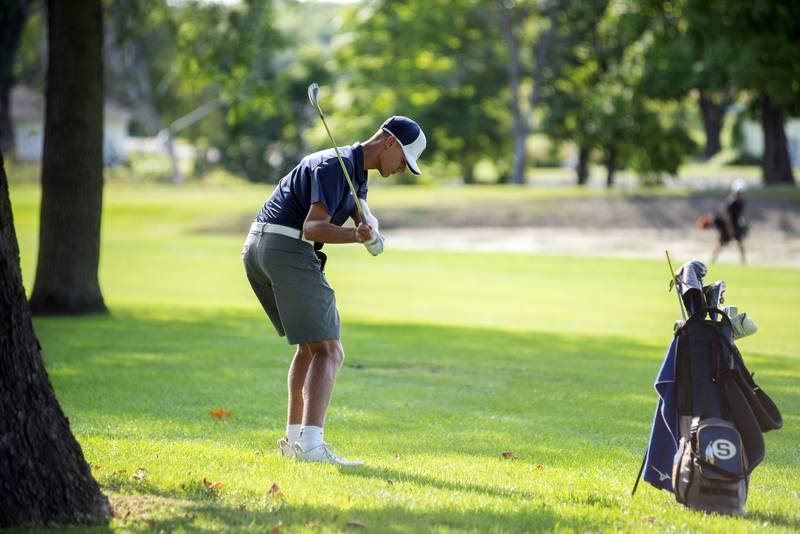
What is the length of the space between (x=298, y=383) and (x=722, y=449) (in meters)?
2.57

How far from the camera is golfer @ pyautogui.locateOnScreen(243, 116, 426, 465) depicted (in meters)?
6.50

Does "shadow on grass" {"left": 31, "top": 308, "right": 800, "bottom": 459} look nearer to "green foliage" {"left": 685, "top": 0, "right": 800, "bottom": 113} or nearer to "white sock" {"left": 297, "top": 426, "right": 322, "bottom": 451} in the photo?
"white sock" {"left": 297, "top": 426, "right": 322, "bottom": 451}

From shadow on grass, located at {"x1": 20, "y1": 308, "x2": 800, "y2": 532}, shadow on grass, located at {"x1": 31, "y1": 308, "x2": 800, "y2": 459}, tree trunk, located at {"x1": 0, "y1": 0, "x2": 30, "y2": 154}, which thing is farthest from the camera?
tree trunk, located at {"x1": 0, "y1": 0, "x2": 30, "y2": 154}

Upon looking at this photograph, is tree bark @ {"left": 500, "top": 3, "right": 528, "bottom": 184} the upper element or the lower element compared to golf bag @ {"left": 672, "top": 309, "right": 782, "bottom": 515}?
upper

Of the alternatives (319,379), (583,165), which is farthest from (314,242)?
(583,165)

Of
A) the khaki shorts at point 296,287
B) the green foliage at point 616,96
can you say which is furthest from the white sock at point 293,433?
the green foliage at point 616,96

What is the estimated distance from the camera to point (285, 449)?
698cm

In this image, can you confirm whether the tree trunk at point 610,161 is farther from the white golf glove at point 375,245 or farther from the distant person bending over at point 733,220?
the white golf glove at point 375,245

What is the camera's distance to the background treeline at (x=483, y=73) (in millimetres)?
22188

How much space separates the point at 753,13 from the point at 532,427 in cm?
3426

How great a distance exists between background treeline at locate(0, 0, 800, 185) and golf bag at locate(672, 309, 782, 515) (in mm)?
16272

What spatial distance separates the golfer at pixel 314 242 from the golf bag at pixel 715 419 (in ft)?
5.97

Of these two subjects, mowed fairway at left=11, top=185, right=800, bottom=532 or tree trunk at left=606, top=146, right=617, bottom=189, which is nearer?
mowed fairway at left=11, top=185, right=800, bottom=532

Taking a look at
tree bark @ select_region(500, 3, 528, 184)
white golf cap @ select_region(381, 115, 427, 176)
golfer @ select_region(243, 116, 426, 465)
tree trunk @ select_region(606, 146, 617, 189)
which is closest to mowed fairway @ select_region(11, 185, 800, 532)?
golfer @ select_region(243, 116, 426, 465)
